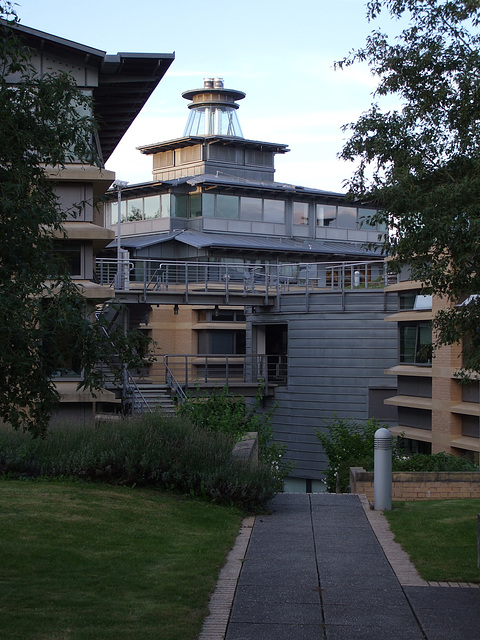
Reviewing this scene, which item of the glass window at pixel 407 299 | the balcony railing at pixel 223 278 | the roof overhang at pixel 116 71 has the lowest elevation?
the glass window at pixel 407 299

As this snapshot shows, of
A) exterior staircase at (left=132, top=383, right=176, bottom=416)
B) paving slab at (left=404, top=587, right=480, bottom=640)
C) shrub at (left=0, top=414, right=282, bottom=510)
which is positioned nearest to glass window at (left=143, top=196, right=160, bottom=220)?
exterior staircase at (left=132, top=383, right=176, bottom=416)

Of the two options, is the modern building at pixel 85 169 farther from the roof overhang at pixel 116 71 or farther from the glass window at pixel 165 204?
the glass window at pixel 165 204

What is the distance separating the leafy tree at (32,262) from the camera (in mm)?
7719

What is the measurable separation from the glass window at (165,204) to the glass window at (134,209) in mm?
2077

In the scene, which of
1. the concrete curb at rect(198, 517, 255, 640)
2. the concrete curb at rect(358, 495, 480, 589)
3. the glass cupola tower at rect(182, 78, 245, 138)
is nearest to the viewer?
the concrete curb at rect(198, 517, 255, 640)

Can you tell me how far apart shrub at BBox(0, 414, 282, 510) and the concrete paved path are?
63.9 inches

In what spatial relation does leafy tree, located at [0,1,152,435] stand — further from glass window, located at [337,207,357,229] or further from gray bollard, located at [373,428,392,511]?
glass window, located at [337,207,357,229]

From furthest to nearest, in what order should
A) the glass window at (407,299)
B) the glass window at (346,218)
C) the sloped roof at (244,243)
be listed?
the glass window at (346,218) < the sloped roof at (244,243) < the glass window at (407,299)

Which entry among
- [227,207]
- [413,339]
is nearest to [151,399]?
[413,339]

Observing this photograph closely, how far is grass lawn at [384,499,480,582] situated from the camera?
962 cm

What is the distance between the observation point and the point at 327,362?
129 feet

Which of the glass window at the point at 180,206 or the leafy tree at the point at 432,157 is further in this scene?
the glass window at the point at 180,206

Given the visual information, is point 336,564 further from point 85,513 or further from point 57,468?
point 57,468

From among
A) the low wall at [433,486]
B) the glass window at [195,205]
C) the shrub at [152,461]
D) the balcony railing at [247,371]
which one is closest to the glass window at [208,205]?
the glass window at [195,205]
